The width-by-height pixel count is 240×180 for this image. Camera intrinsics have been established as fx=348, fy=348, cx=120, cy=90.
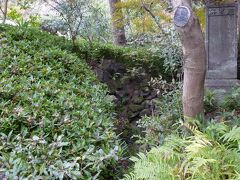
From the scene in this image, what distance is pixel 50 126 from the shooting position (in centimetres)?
275

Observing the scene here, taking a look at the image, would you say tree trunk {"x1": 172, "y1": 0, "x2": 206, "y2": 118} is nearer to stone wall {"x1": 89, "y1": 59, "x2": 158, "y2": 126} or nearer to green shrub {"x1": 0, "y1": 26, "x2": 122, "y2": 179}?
green shrub {"x1": 0, "y1": 26, "x2": 122, "y2": 179}

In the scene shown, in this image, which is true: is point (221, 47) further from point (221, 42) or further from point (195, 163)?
point (195, 163)

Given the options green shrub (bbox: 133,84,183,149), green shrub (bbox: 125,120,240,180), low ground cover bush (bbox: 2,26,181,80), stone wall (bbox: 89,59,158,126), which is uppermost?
low ground cover bush (bbox: 2,26,181,80)

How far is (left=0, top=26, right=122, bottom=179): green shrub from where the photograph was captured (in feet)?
7.55

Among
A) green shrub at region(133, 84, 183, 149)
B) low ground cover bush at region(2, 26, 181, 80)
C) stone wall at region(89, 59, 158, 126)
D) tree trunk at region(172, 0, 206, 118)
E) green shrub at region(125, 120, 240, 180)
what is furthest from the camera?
low ground cover bush at region(2, 26, 181, 80)

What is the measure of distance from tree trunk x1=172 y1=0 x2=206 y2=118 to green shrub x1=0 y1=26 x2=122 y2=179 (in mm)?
800

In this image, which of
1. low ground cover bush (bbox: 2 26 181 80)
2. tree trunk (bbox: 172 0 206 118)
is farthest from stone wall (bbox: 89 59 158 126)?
tree trunk (bbox: 172 0 206 118)

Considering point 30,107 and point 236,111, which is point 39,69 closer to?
point 30,107

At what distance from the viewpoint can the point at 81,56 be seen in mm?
6633

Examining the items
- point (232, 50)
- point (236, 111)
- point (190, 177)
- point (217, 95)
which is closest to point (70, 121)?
point (190, 177)

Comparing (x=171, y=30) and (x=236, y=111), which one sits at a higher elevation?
(x=171, y=30)

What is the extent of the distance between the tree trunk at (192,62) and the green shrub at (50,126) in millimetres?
800

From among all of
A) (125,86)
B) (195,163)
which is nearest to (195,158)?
(195,163)

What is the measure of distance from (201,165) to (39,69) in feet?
8.54
